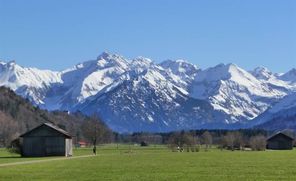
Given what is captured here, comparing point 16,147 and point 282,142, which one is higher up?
point 282,142

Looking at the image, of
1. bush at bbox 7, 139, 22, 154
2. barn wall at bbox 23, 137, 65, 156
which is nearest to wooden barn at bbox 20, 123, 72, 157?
barn wall at bbox 23, 137, 65, 156

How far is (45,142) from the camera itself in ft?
392

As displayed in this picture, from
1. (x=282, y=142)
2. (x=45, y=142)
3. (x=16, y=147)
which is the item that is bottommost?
(x=16, y=147)

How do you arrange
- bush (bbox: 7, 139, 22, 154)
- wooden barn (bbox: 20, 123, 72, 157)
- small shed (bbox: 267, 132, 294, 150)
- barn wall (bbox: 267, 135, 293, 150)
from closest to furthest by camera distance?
wooden barn (bbox: 20, 123, 72, 157)
bush (bbox: 7, 139, 22, 154)
barn wall (bbox: 267, 135, 293, 150)
small shed (bbox: 267, 132, 294, 150)

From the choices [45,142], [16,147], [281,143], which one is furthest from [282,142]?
[45,142]

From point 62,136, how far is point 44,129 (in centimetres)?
339

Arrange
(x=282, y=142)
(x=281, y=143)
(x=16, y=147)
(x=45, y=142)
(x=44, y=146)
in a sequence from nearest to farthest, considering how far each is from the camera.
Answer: (x=44, y=146) → (x=45, y=142) → (x=16, y=147) → (x=282, y=142) → (x=281, y=143)

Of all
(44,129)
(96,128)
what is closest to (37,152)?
(44,129)

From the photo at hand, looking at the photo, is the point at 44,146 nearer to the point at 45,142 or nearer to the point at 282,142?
the point at 45,142

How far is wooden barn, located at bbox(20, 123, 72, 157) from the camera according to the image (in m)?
119

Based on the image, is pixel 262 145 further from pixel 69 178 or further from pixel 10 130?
pixel 69 178

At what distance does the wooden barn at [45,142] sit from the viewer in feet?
391

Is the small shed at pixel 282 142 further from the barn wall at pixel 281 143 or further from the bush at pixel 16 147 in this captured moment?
the bush at pixel 16 147

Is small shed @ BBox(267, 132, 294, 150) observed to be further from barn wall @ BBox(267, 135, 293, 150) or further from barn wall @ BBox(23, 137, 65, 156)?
barn wall @ BBox(23, 137, 65, 156)
